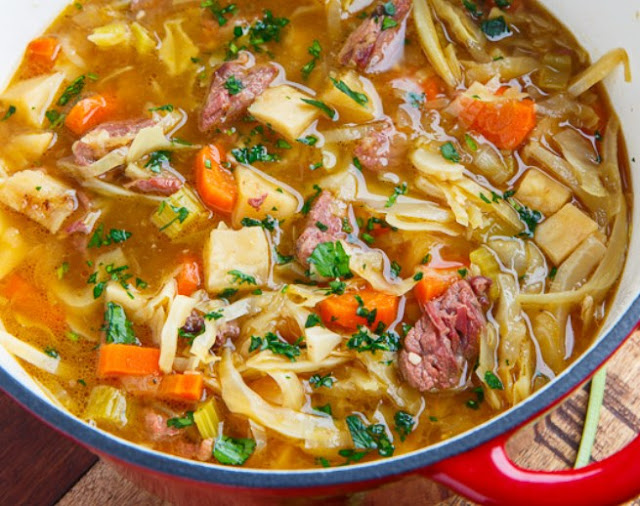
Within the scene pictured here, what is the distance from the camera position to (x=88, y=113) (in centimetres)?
382

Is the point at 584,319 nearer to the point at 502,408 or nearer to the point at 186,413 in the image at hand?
the point at 502,408

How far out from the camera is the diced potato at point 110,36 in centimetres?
398

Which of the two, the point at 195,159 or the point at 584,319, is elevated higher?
the point at 584,319

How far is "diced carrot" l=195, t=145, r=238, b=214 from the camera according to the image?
3.59 m

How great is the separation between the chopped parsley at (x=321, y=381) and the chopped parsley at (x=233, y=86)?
1266mm

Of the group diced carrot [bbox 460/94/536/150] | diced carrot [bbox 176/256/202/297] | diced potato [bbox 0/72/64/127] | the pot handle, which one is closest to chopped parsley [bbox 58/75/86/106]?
diced potato [bbox 0/72/64/127]

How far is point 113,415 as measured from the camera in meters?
3.23

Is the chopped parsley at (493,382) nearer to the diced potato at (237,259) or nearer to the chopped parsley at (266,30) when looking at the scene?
the diced potato at (237,259)

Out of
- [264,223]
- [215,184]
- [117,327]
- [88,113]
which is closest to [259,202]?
[264,223]

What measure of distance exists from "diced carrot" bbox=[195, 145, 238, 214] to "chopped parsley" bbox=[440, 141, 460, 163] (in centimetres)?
86

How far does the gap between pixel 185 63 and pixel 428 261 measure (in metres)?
1.45

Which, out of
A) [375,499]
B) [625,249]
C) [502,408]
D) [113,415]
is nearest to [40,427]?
[113,415]

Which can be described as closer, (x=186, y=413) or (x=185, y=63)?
(x=186, y=413)

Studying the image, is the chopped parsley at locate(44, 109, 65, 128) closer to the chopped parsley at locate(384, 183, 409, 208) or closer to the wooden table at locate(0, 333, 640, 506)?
the wooden table at locate(0, 333, 640, 506)
